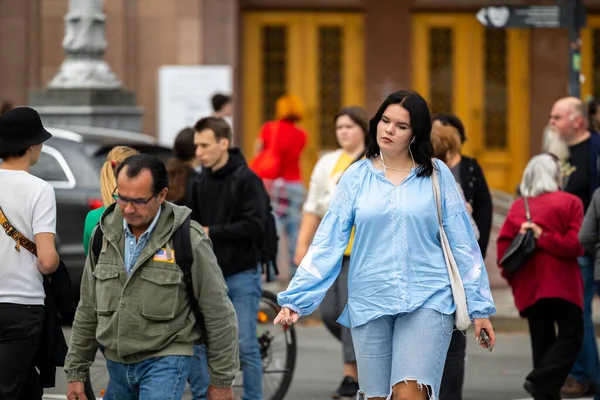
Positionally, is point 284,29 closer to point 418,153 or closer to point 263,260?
point 263,260

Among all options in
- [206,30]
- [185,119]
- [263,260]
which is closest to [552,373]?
[263,260]

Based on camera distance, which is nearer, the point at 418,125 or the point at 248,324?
the point at 418,125

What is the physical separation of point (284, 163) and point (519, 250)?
21.6ft

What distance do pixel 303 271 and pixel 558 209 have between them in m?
2.93

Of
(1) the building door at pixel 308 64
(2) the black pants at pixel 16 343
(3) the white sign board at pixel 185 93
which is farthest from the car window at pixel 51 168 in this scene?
(1) the building door at pixel 308 64

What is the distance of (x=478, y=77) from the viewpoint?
2280 cm

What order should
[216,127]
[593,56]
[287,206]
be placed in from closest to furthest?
[216,127] → [287,206] → [593,56]

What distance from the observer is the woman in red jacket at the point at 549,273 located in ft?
28.3

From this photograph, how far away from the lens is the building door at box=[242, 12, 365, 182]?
2265cm

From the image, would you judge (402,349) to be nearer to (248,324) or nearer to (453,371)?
(453,371)

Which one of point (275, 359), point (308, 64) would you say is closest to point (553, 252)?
point (275, 359)

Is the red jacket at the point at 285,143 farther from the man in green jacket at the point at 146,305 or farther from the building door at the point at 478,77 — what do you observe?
the man in green jacket at the point at 146,305

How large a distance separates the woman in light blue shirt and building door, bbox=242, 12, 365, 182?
1645 cm

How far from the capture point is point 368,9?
73.9ft
